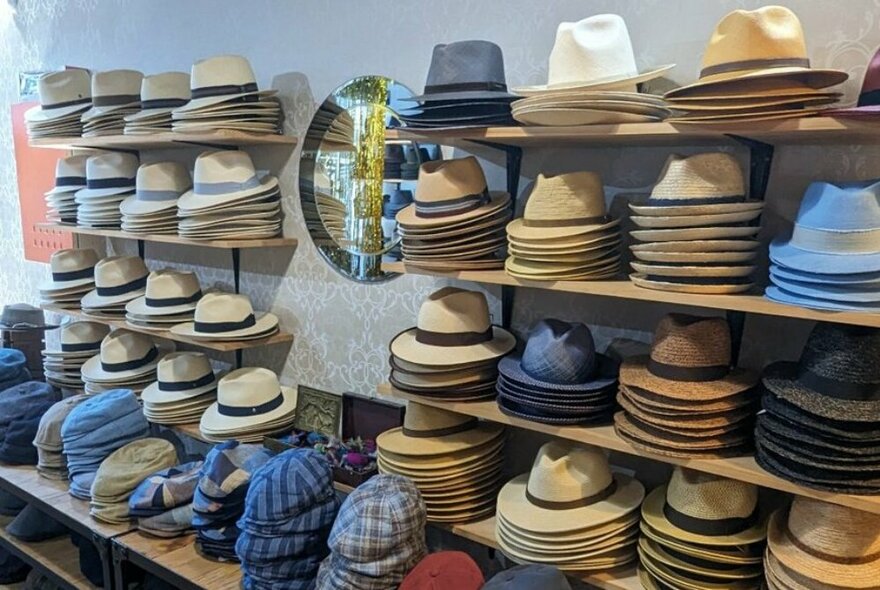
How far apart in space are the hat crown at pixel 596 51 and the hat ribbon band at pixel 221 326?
4.77 feet

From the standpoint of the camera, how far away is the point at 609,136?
152 centimetres

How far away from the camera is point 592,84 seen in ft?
4.91

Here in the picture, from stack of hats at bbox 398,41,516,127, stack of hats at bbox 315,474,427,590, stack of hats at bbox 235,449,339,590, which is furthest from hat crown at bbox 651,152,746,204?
stack of hats at bbox 235,449,339,590

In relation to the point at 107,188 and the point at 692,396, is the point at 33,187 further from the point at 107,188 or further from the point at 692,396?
the point at 692,396

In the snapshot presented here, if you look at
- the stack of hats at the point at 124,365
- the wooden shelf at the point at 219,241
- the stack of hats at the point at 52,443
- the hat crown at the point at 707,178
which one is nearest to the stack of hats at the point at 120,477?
the stack of hats at the point at 52,443

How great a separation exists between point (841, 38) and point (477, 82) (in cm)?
76

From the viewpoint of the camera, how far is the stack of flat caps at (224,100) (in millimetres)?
2367

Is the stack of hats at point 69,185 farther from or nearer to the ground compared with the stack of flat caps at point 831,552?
farther from the ground

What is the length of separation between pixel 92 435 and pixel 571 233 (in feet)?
6.24

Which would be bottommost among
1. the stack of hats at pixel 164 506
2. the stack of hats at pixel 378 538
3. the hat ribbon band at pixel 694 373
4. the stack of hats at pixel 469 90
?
the stack of hats at pixel 164 506

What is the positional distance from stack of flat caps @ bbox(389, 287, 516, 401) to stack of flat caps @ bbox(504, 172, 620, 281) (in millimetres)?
266

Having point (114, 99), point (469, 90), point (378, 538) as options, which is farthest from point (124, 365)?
point (469, 90)

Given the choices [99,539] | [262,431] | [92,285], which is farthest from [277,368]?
[92,285]

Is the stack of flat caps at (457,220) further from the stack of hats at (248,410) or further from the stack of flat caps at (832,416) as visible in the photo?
the stack of hats at (248,410)
